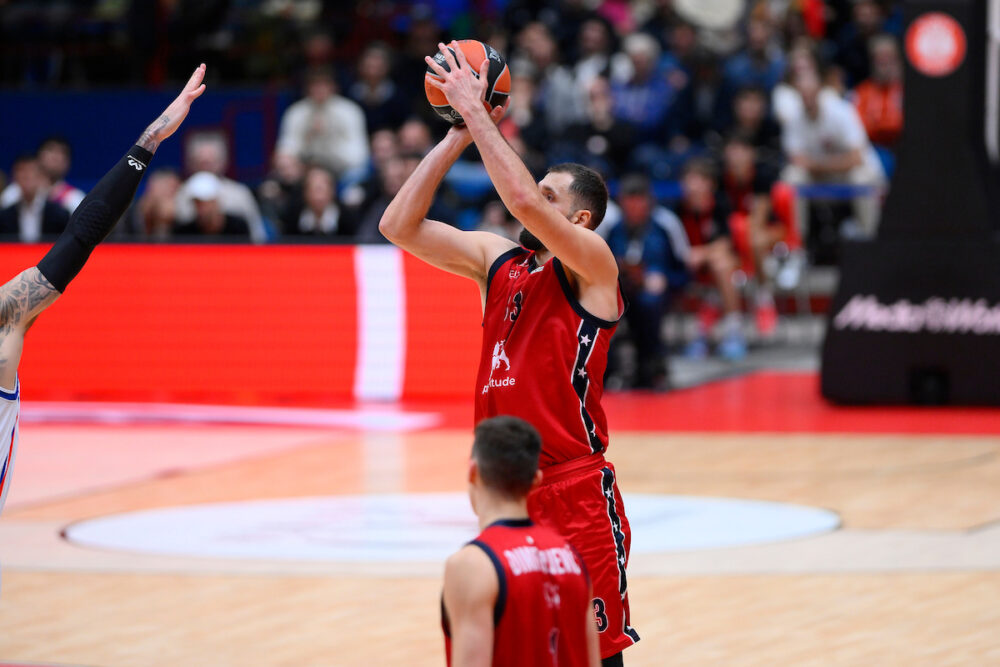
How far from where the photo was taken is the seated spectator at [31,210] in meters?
16.4

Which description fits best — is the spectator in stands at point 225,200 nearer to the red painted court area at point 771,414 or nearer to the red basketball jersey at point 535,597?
the red painted court area at point 771,414

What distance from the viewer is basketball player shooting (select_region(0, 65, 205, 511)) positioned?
4.99 metres

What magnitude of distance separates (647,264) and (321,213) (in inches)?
134

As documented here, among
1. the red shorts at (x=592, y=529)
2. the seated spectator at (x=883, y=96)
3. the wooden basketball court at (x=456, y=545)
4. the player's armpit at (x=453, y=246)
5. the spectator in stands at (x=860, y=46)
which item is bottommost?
the wooden basketball court at (x=456, y=545)

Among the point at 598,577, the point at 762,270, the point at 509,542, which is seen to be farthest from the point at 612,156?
the point at 509,542

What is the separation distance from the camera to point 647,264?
15.6m

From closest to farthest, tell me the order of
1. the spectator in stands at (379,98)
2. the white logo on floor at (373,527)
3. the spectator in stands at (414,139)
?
the white logo on floor at (373,527) < the spectator in stands at (414,139) < the spectator in stands at (379,98)

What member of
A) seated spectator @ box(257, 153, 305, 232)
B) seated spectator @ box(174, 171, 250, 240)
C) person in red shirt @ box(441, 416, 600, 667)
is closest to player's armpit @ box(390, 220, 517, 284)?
person in red shirt @ box(441, 416, 600, 667)

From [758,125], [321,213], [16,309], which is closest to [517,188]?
[16,309]

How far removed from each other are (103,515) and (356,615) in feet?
10.0

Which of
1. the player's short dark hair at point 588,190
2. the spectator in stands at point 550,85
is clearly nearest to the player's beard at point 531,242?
the player's short dark hair at point 588,190

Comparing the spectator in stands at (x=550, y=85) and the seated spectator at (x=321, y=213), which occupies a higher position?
the spectator in stands at (x=550, y=85)

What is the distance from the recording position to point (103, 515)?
9.82 m

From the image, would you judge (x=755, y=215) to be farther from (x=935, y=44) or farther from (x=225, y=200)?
(x=225, y=200)
